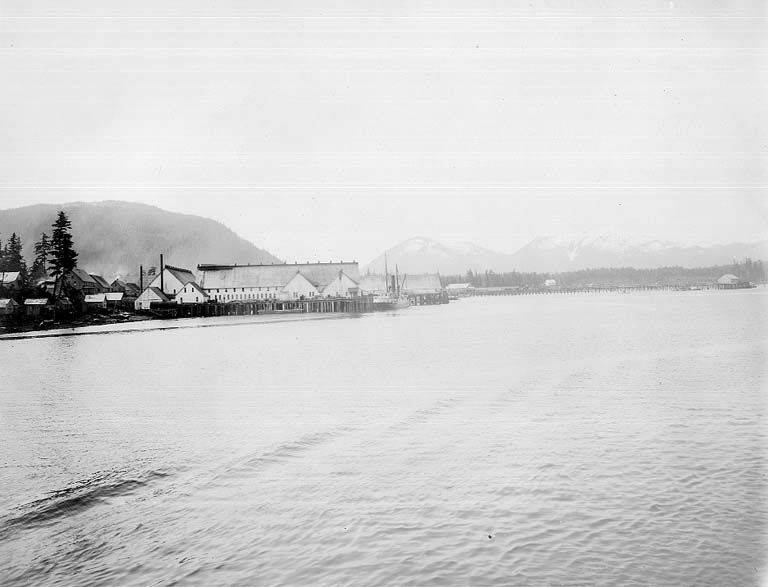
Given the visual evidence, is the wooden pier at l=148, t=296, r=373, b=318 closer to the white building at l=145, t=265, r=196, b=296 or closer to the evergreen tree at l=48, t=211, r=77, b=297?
the white building at l=145, t=265, r=196, b=296

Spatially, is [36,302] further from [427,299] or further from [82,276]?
[427,299]

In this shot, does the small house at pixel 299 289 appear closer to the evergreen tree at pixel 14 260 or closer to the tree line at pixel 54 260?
the tree line at pixel 54 260

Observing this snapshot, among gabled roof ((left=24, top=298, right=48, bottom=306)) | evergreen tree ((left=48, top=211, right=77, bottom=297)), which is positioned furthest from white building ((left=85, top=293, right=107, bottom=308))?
gabled roof ((left=24, top=298, right=48, bottom=306))

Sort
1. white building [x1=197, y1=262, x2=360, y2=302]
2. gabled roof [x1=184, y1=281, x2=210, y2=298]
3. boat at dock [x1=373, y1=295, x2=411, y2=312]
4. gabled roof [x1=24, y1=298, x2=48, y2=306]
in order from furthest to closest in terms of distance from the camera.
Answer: boat at dock [x1=373, y1=295, x2=411, y2=312], white building [x1=197, y1=262, x2=360, y2=302], gabled roof [x1=184, y1=281, x2=210, y2=298], gabled roof [x1=24, y1=298, x2=48, y2=306]

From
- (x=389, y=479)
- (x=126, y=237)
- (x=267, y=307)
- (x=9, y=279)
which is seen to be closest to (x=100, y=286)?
(x=267, y=307)

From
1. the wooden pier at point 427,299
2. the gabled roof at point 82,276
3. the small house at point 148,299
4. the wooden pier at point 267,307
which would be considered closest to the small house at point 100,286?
A: the gabled roof at point 82,276

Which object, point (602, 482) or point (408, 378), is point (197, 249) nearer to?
point (408, 378)

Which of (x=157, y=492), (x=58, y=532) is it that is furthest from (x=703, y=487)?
(x=58, y=532)
